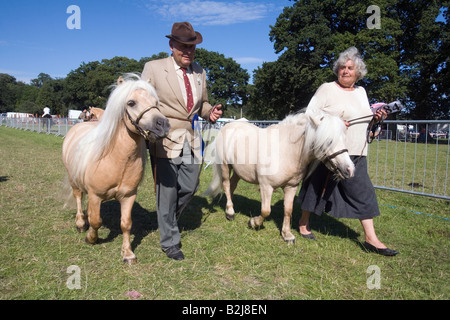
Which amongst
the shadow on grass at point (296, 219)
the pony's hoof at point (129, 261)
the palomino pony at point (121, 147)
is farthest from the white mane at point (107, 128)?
the shadow on grass at point (296, 219)

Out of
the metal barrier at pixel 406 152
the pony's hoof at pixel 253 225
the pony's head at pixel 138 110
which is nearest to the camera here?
the pony's head at pixel 138 110

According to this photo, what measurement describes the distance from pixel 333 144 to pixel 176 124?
1861 millimetres

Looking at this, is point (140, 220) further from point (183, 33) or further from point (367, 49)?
point (367, 49)

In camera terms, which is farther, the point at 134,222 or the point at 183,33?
the point at 134,222

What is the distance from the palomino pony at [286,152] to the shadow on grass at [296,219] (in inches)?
26.6

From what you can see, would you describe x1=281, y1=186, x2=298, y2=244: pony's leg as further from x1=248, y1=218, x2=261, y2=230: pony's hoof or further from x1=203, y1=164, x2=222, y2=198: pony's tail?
x1=203, y1=164, x2=222, y2=198: pony's tail

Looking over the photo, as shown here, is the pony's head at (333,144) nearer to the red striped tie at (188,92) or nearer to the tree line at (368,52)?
the red striped tie at (188,92)

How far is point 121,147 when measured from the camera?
3004mm

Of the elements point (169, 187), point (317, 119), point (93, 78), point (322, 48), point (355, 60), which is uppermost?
point (93, 78)

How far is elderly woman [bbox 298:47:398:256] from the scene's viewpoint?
3660 millimetres

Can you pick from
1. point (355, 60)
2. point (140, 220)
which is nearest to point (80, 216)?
point (140, 220)

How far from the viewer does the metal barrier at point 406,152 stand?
657cm

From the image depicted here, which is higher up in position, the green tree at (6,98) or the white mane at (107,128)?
the green tree at (6,98)
